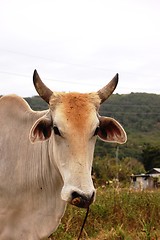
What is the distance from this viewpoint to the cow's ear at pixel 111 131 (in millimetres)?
5082

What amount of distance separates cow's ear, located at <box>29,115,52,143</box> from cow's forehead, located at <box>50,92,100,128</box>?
0.54 feet

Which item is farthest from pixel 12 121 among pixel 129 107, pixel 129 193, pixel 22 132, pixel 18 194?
pixel 129 107

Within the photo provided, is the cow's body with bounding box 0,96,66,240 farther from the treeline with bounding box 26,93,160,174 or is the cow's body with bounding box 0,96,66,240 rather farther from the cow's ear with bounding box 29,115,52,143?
the treeline with bounding box 26,93,160,174

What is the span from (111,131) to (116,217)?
12.6 ft

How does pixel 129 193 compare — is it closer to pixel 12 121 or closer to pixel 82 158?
pixel 12 121

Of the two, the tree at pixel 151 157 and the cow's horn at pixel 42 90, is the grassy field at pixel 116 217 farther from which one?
the tree at pixel 151 157

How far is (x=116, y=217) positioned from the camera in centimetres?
862

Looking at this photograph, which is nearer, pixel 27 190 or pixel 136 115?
pixel 27 190

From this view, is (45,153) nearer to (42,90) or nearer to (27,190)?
(27,190)

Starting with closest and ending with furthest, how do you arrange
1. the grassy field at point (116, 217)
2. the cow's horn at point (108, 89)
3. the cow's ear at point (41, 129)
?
the cow's ear at point (41, 129) → the cow's horn at point (108, 89) → the grassy field at point (116, 217)

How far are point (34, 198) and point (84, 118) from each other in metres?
1.33

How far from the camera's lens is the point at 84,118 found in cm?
460

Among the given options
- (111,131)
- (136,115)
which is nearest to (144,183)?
(111,131)

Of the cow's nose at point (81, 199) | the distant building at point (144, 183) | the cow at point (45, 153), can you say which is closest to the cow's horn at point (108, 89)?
the cow at point (45, 153)
